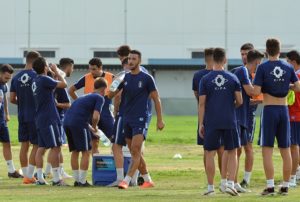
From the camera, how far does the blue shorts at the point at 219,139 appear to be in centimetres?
1439

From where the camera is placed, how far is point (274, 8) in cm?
6831

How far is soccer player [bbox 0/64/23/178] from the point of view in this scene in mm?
18703

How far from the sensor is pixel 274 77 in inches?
562

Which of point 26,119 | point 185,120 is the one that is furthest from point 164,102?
point 26,119

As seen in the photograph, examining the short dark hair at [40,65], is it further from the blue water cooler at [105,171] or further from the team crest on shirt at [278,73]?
the team crest on shirt at [278,73]

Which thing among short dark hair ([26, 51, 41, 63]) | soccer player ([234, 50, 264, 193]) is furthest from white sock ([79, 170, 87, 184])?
soccer player ([234, 50, 264, 193])

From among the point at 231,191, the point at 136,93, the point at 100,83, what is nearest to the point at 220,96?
the point at 231,191

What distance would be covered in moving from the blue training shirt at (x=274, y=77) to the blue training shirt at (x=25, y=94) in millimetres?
4831

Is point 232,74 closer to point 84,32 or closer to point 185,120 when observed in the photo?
point 185,120

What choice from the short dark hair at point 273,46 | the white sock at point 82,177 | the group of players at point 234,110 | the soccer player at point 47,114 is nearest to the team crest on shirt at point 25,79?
the soccer player at point 47,114

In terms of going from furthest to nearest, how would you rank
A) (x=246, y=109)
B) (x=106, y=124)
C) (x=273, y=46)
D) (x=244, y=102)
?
1. (x=106, y=124)
2. (x=246, y=109)
3. (x=244, y=102)
4. (x=273, y=46)

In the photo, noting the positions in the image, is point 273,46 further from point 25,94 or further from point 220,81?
point 25,94

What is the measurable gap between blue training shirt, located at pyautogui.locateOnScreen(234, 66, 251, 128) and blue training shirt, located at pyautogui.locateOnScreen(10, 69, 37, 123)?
392cm

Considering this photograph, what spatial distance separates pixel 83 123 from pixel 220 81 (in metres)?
3.26
